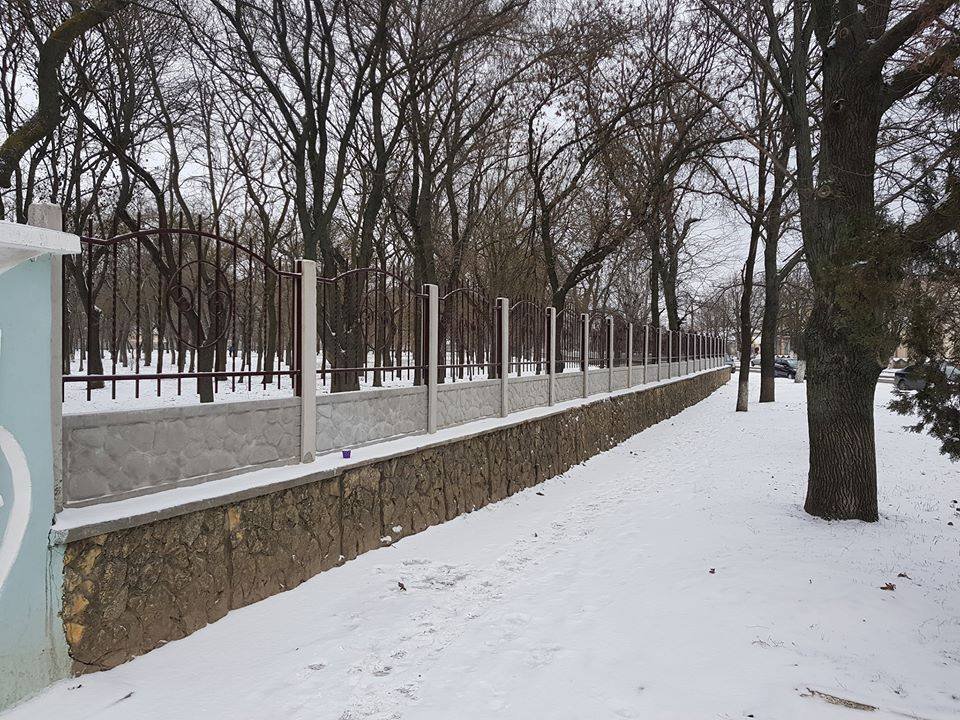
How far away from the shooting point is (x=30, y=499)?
279 centimetres

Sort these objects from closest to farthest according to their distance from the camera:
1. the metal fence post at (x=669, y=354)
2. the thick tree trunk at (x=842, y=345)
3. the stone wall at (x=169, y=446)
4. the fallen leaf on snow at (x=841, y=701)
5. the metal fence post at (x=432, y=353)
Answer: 1. the fallen leaf on snow at (x=841, y=701)
2. the stone wall at (x=169, y=446)
3. the thick tree trunk at (x=842, y=345)
4. the metal fence post at (x=432, y=353)
5. the metal fence post at (x=669, y=354)

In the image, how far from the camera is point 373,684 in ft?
10.6

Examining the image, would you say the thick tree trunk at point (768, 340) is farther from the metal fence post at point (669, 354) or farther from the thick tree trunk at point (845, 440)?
the thick tree trunk at point (845, 440)

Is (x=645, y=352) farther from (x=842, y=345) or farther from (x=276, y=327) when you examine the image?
(x=276, y=327)

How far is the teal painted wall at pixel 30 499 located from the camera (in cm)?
271

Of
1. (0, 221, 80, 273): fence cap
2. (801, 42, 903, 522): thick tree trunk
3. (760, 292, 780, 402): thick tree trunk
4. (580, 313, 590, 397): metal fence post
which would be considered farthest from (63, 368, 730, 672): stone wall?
(760, 292, 780, 402): thick tree trunk

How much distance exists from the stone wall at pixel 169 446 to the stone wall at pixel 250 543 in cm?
30

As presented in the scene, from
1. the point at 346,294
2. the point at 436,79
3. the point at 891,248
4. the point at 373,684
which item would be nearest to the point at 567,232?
the point at 436,79

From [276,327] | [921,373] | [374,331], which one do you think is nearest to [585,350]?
[374,331]

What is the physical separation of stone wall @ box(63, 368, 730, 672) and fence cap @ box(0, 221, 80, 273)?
135cm

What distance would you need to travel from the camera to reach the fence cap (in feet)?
8.50

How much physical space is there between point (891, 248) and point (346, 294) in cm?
440

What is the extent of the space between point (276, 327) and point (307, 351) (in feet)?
2.75

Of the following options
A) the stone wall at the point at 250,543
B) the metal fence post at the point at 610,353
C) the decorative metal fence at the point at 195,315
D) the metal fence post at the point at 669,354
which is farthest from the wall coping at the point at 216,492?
the metal fence post at the point at 669,354
